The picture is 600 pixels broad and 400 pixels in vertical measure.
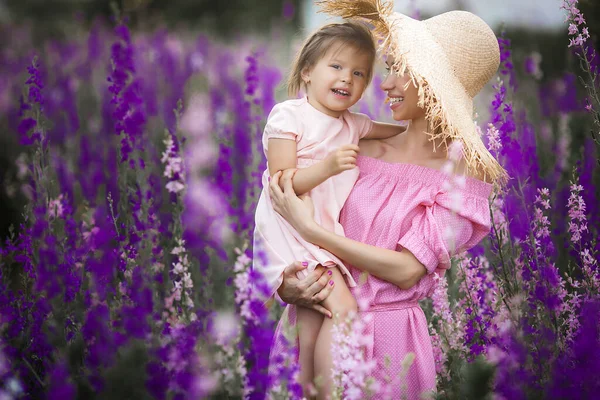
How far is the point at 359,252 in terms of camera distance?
7.03 ft

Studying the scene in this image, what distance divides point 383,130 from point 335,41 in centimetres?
37

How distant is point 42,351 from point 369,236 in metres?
1.12

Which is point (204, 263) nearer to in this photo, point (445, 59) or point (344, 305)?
point (344, 305)

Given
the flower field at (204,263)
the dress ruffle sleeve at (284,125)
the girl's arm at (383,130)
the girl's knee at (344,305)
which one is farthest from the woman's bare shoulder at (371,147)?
the girl's knee at (344,305)

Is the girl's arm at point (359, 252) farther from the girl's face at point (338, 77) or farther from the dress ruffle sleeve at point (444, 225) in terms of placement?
the girl's face at point (338, 77)

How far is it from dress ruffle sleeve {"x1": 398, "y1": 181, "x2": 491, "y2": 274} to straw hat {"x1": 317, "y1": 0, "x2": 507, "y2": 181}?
10 cm

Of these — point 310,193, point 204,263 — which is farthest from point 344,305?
point 204,263

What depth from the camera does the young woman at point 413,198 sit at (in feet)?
7.13

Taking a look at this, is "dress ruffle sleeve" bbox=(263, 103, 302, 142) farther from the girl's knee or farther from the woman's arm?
the girl's knee

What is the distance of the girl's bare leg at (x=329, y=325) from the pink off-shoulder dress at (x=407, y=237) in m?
0.05

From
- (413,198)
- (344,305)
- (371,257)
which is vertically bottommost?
(344,305)

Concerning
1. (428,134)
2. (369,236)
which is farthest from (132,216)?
(428,134)

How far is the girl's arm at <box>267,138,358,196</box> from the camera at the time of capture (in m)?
2.08

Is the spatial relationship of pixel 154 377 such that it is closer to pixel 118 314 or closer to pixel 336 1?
pixel 118 314
